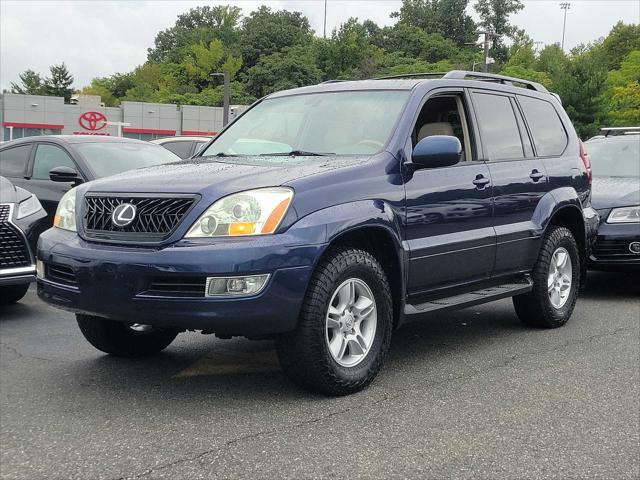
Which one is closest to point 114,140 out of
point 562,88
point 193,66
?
point 562,88

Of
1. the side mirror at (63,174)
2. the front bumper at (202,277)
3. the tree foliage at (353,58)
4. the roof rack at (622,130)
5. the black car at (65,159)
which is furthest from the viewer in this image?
the tree foliage at (353,58)

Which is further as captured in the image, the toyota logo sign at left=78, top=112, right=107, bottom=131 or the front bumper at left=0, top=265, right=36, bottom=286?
the toyota logo sign at left=78, top=112, right=107, bottom=131

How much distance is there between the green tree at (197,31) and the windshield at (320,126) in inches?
4288

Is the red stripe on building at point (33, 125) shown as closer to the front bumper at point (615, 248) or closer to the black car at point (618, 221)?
the black car at point (618, 221)

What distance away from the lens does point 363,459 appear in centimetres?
320

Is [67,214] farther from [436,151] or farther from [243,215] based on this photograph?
[436,151]

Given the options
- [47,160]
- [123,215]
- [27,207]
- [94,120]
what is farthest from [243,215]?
[94,120]

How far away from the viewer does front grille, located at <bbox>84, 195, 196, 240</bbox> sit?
12.3ft

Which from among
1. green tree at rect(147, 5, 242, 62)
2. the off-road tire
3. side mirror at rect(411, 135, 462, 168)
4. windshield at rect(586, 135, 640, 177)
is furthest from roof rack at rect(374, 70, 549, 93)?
green tree at rect(147, 5, 242, 62)

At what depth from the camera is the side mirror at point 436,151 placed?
443cm

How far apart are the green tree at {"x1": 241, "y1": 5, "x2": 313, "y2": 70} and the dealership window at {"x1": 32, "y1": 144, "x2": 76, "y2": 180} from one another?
299ft

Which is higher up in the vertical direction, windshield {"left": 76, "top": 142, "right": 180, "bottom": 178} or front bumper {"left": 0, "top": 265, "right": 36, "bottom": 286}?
windshield {"left": 76, "top": 142, "right": 180, "bottom": 178}

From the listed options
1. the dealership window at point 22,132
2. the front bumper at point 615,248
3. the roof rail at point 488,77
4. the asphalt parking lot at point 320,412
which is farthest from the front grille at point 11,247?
the dealership window at point 22,132

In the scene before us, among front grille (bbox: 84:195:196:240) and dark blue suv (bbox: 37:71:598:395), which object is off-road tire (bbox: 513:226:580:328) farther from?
front grille (bbox: 84:195:196:240)
